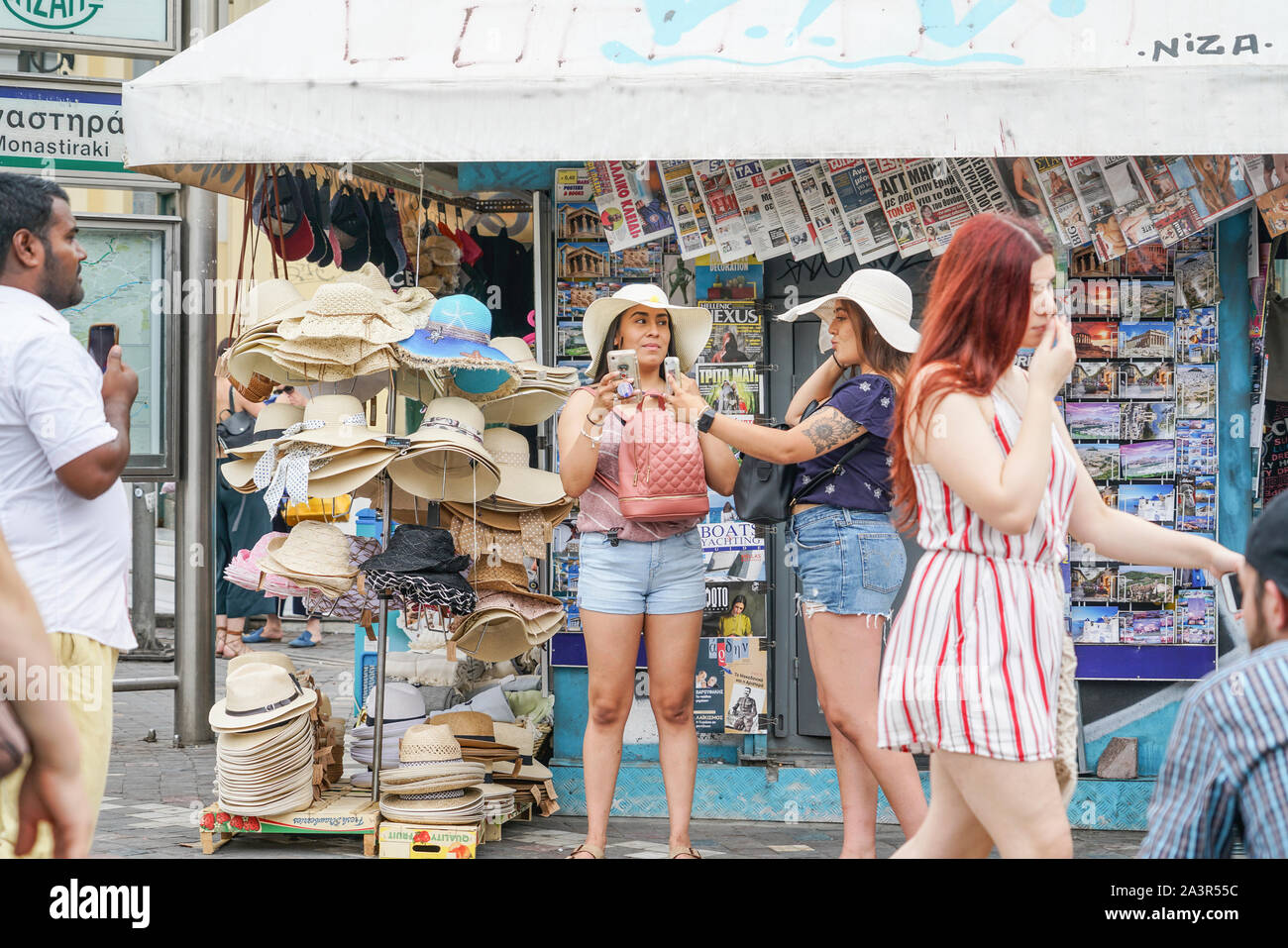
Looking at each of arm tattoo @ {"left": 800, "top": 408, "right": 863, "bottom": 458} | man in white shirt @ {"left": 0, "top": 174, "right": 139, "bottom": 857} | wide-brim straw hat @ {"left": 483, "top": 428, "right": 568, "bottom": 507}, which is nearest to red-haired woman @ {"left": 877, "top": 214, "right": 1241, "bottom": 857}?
arm tattoo @ {"left": 800, "top": 408, "right": 863, "bottom": 458}

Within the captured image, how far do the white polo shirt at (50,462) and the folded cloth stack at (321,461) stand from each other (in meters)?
1.65

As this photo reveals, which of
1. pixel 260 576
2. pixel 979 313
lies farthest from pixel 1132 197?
pixel 260 576

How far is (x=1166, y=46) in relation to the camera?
483cm

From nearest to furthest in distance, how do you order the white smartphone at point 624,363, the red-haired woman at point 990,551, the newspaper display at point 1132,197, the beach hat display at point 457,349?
the red-haired woman at point 990,551 → the white smartphone at point 624,363 → the beach hat display at point 457,349 → the newspaper display at point 1132,197

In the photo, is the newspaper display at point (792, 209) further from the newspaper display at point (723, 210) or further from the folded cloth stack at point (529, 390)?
the folded cloth stack at point (529, 390)

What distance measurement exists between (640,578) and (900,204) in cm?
199

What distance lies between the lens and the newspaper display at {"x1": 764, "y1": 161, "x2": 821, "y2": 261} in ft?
17.9

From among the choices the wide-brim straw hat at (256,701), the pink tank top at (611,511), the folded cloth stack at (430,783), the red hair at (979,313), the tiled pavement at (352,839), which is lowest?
the tiled pavement at (352,839)

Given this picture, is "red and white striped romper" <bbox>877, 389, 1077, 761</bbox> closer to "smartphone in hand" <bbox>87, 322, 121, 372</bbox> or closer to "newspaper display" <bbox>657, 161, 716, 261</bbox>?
"smartphone in hand" <bbox>87, 322, 121, 372</bbox>

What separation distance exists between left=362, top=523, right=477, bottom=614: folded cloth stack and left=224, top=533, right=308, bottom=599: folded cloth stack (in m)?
0.36

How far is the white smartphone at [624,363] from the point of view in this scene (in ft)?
14.2

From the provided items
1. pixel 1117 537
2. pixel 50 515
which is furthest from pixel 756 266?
pixel 50 515

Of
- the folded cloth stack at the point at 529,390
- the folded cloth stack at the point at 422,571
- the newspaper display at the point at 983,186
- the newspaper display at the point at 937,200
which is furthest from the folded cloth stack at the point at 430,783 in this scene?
the newspaper display at the point at 983,186

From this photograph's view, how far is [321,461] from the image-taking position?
4.74 metres
